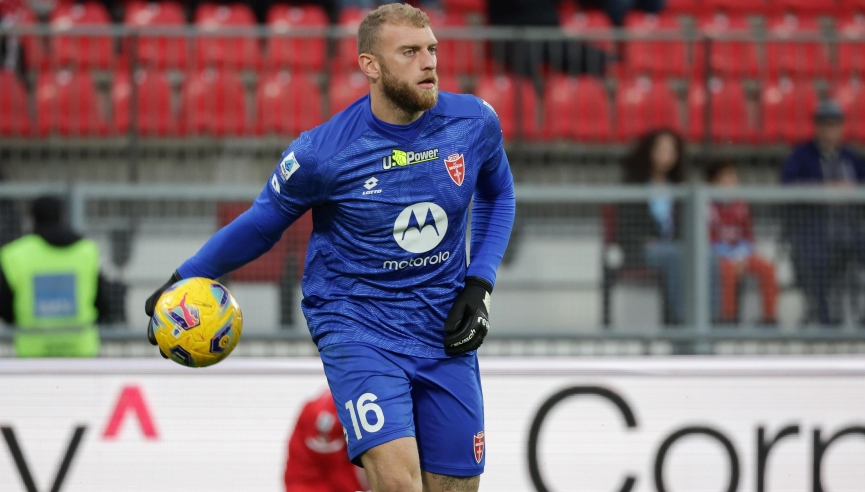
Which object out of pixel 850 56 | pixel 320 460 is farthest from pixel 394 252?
pixel 850 56

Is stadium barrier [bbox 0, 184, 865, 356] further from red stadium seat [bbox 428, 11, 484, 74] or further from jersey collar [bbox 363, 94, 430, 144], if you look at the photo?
jersey collar [bbox 363, 94, 430, 144]

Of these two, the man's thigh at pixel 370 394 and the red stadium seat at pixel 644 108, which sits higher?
the red stadium seat at pixel 644 108

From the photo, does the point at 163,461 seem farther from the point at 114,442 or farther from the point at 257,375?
the point at 257,375

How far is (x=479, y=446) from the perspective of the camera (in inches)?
173

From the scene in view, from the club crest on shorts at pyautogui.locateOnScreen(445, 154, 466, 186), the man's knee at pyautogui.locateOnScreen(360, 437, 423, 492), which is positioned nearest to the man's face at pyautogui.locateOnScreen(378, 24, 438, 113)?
the club crest on shorts at pyautogui.locateOnScreen(445, 154, 466, 186)

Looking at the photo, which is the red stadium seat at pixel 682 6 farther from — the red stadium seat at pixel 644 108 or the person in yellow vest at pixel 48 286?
the person in yellow vest at pixel 48 286

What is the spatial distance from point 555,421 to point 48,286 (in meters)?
3.57

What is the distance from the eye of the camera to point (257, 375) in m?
5.72

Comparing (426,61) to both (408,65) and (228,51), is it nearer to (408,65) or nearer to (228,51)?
(408,65)

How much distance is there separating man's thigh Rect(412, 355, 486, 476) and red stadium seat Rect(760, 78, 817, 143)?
7.28 m

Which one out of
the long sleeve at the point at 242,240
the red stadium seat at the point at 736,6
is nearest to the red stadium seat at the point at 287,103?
the red stadium seat at the point at 736,6

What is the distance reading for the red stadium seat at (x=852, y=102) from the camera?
35.5 feet

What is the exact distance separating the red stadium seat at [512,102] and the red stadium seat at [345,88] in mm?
1080

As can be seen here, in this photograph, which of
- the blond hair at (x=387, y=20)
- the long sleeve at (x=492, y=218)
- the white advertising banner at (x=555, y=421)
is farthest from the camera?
the white advertising banner at (x=555, y=421)
